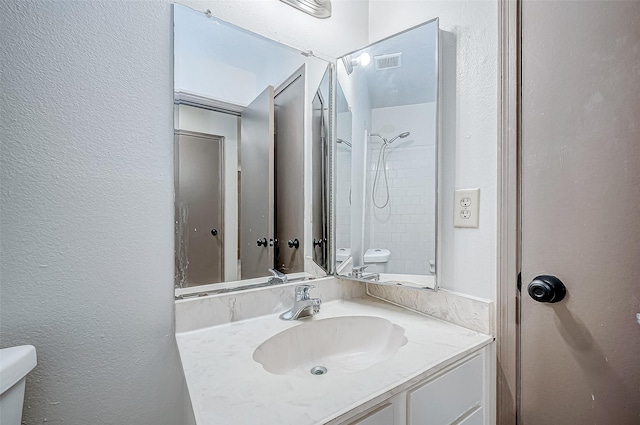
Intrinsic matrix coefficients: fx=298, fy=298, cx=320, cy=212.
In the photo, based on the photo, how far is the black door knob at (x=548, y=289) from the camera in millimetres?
788

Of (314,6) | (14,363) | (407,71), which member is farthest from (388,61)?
(14,363)

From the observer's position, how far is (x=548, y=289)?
792 mm

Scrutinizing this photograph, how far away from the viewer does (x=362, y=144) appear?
1215 millimetres

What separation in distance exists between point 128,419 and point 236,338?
1.15 feet

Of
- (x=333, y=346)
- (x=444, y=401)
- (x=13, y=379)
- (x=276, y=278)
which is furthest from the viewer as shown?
(x=276, y=278)

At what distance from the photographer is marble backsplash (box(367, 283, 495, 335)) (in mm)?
903

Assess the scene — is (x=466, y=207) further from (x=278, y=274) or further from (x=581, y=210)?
(x=278, y=274)

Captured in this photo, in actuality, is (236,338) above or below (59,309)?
below

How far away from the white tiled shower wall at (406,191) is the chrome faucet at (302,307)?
0.32 m

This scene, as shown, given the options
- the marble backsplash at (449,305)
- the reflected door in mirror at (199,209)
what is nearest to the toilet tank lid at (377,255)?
the marble backsplash at (449,305)

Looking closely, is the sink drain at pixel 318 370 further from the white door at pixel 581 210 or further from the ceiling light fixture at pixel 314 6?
the ceiling light fixture at pixel 314 6

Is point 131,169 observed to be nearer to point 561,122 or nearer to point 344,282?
point 344,282

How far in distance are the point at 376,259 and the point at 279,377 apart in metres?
0.65

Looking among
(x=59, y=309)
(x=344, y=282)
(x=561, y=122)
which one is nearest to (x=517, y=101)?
(x=561, y=122)
